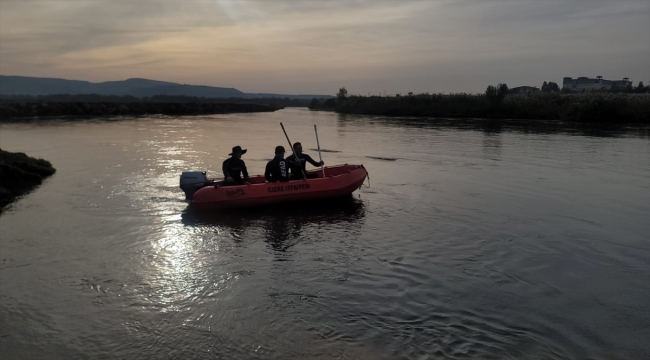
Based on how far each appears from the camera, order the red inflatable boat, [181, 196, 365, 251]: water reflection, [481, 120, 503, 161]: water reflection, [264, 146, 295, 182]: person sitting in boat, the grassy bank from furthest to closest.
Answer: the grassy bank
[481, 120, 503, 161]: water reflection
[264, 146, 295, 182]: person sitting in boat
the red inflatable boat
[181, 196, 365, 251]: water reflection

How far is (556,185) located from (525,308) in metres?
9.44

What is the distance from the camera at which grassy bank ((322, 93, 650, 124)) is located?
41.4m

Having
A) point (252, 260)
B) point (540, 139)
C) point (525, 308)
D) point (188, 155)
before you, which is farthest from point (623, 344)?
point (540, 139)

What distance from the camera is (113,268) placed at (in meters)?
7.79

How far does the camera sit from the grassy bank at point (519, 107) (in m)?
41.4

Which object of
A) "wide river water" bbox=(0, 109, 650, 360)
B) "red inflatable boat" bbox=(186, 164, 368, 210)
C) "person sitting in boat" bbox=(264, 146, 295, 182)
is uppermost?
"person sitting in boat" bbox=(264, 146, 295, 182)

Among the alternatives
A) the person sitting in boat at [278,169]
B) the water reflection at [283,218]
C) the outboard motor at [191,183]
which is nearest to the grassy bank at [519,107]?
the water reflection at [283,218]

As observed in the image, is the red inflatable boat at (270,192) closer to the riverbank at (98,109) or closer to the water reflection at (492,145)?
the water reflection at (492,145)

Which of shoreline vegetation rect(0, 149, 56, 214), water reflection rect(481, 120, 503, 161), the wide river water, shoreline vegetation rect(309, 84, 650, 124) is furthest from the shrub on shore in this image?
shoreline vegetation rect(0, 149, 56, 214)

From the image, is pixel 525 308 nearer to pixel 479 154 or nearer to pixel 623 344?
pixel 623 344

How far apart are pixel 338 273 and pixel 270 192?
4182mm

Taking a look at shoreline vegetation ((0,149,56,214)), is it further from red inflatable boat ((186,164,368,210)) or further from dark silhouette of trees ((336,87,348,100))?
dark silhouette of trees ((336,87,348,100))

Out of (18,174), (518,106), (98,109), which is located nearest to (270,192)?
(18,174)

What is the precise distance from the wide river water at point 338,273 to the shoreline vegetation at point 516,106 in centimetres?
3031
